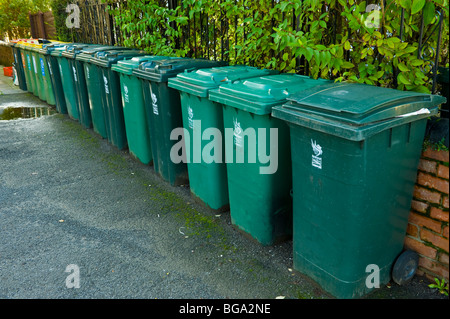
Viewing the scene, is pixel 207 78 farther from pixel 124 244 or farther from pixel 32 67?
pixel 32 67

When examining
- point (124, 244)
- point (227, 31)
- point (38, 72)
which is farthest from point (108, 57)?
point (38, 72)

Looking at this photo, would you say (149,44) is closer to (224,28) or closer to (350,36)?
(224,28)

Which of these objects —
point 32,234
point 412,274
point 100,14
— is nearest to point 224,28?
point 32,234

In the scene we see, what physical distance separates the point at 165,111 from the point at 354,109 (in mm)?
2448

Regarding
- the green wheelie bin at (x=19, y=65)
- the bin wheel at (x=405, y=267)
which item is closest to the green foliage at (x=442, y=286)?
the bin wheel at (x=405, y=267)

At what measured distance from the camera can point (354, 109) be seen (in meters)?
2.27

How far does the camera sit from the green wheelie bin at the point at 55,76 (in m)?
7.81

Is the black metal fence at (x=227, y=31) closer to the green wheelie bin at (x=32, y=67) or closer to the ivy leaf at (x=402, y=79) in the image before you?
the ivy leaf at (x=402, y=79)

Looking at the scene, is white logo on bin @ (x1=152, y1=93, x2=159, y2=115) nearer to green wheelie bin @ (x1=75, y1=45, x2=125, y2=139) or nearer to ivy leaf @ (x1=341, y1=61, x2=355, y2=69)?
green wheelie bin @ (x1=75, y1=45, x2=125, y2=139)

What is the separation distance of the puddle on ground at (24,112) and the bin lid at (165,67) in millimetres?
4899

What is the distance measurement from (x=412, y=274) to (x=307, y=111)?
148 centimetres

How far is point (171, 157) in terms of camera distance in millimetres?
4484

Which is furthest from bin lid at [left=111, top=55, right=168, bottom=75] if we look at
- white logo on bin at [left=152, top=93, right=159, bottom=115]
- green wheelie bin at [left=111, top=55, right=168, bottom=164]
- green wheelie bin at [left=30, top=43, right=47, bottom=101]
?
green wheelie bin at [left=30, top=43, right=47, bottom=101]

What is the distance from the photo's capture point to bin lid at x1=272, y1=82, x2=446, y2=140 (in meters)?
2.22
